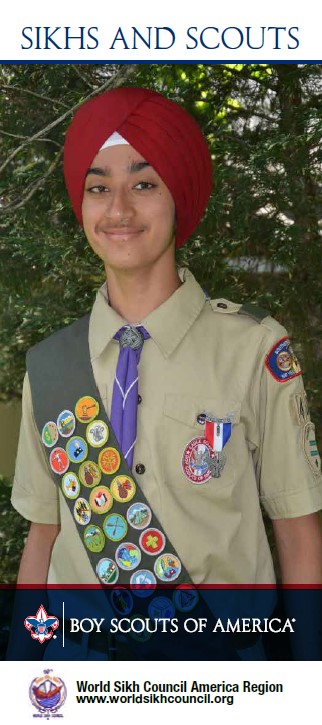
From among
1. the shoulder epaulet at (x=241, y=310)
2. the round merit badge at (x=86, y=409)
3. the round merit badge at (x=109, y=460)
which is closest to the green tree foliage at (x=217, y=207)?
→ the shoulder epaulet at (x=241, y=310)

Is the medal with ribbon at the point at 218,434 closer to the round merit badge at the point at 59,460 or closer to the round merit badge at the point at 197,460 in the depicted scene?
the round merit badge at the point at 197,460

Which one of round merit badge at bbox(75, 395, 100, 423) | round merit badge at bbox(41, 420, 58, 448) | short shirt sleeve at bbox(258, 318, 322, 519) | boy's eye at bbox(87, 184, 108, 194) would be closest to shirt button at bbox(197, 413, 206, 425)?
short shirt sleeve at bbox(258, 318, 322, 519)

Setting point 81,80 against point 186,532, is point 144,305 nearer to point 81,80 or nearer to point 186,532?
point 186,532

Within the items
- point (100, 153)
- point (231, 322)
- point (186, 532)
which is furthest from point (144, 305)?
point (186, 532)

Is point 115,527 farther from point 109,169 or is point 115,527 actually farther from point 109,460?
point 109,169

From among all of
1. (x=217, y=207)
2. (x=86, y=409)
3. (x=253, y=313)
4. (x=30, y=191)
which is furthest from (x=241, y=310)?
(x=30, y=191)

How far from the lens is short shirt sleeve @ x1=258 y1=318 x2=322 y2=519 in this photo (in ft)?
6.03

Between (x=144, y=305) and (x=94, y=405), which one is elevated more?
(x=144, y=305)

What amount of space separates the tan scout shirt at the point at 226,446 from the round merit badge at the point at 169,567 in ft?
0.06

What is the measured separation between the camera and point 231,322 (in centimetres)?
194

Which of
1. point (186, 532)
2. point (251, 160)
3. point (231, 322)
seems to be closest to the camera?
point (186, 532)

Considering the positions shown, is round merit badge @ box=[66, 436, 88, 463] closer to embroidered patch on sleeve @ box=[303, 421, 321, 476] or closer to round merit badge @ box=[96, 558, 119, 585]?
round merit badge @ box=[96, 558, 119, 585]

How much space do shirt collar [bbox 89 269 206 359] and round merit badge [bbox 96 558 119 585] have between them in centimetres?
46

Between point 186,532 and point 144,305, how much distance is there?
0.50 metres
